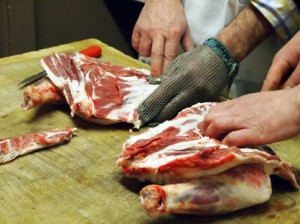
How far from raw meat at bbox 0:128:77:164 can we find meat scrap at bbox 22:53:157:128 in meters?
0.13

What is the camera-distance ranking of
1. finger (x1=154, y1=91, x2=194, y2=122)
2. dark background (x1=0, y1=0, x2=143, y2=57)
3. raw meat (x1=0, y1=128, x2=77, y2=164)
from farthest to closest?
1. dark background (x1=0, y1=0, x2=143, y2=57)
2. finger (x1=154, y1=91, x2=194, y2=122)
3. raw meat (x1=0, y1=128, x2=77, y2=164)

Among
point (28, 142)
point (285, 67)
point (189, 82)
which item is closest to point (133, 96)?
point (189, 82)

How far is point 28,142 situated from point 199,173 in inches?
23.5

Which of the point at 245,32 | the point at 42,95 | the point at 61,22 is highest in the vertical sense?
the point at 245,32

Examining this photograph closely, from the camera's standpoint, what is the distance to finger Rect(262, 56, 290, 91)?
172 cm

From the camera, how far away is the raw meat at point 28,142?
1.58 meters

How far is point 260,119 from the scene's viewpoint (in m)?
1.42

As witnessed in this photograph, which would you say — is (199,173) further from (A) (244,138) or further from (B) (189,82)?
(B) (189,82)

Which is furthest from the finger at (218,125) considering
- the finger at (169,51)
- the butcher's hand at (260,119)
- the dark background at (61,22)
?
the dark background at (61,22)

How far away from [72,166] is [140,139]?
0.79 ft

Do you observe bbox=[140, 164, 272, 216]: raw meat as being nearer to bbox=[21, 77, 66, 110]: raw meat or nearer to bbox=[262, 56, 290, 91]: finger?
bbox=[262, 56, 290, 91]: finger

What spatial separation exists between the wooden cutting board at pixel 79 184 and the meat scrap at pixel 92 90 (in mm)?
60

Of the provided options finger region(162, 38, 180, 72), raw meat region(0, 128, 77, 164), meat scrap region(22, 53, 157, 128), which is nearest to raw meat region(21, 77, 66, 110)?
meat scrap region(22, 53, 157, 128)

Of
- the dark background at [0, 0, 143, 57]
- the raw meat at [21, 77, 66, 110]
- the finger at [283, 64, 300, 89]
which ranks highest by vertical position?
the finger at [283, 64, 300, 89]
